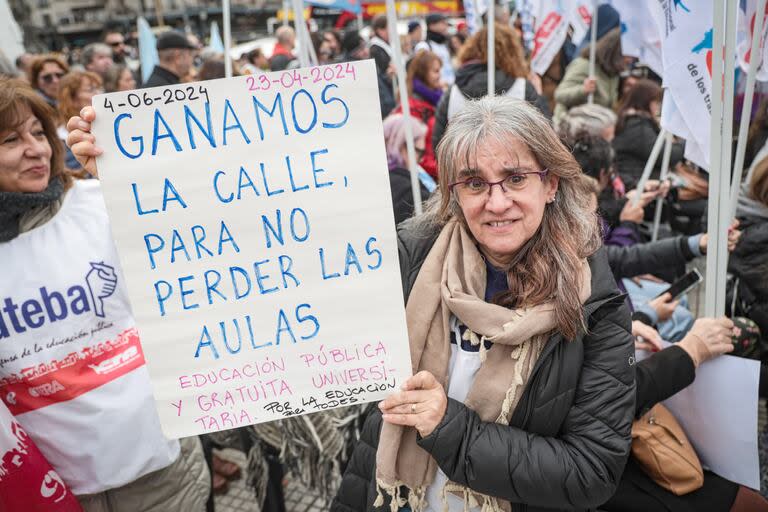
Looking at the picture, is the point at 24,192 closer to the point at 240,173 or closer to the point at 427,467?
the point at 240,173

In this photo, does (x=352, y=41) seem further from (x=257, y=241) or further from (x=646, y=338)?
A: (x=257, y=241)

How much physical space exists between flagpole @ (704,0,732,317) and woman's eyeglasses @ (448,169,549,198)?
66cm

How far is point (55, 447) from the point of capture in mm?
1641

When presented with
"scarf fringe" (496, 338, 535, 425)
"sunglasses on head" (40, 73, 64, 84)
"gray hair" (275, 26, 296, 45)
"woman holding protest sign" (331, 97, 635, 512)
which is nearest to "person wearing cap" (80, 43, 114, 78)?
"sunglasses on head" (40, 73, 64, 84)

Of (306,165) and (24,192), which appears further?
(24,192)

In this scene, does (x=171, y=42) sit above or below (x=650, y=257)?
above

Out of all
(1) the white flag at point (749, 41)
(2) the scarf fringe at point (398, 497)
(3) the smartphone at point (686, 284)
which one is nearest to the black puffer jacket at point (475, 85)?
(1) the white flag at point (749, 41)

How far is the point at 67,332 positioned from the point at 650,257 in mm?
2359

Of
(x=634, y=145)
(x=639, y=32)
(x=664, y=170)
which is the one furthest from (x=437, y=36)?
(x=664, y=170)

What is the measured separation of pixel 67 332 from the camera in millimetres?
1640

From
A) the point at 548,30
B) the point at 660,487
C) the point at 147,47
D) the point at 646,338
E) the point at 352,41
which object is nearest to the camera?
the point at 660,487

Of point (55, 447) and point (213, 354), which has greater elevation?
point (213, 354)

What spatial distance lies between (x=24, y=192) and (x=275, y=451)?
1480mm

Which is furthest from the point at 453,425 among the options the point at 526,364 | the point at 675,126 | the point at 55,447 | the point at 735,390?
the point at 675,126
